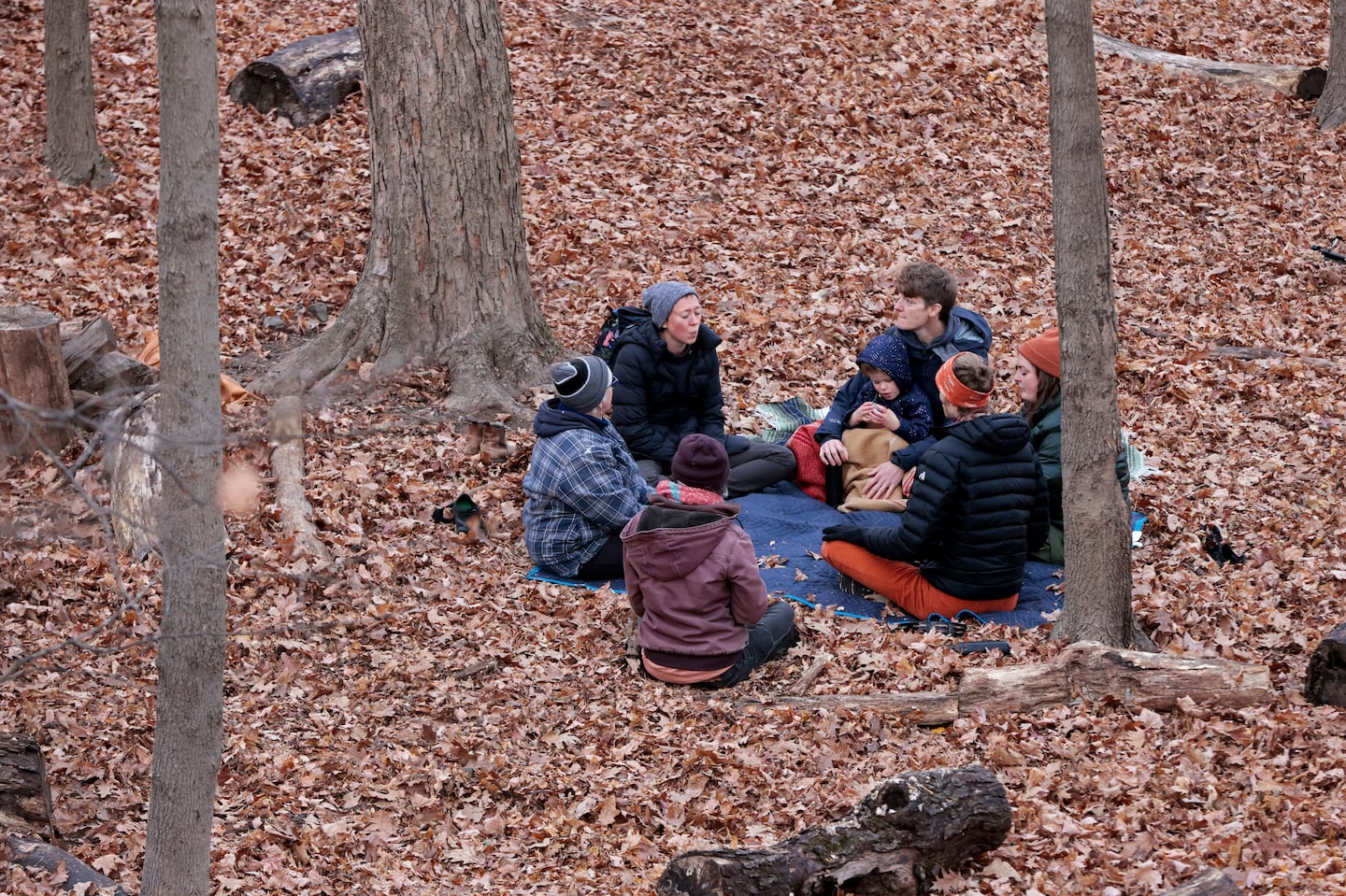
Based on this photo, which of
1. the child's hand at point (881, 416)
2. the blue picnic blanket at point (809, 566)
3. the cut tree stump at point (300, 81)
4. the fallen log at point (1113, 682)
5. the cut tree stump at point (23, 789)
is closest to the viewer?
the cut tree stump at point (23, 789)

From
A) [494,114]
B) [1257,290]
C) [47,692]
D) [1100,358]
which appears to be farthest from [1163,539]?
[47,692]

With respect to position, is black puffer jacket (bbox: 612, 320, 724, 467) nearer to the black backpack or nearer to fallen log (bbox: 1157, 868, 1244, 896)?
the black backpack

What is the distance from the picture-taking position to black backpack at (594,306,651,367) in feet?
25.8

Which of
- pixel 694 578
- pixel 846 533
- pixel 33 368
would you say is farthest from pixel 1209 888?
pixel 33 368

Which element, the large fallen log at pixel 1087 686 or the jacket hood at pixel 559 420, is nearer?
the large fallen log at pixel 1087 686

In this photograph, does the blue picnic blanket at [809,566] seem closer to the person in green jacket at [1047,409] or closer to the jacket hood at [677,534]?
the person in green jacket at [1047,409]

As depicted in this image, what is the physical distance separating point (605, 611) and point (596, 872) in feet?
6.55

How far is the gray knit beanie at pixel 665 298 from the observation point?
750 cm

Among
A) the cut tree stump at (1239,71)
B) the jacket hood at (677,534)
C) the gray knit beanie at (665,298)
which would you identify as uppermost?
the cut tree stump at (1239,71)

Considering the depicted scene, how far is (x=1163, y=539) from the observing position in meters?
7.00

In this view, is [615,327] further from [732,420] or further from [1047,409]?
Result: [1047,409]

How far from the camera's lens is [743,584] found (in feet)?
18.7

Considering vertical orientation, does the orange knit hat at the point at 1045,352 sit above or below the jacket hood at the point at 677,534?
above

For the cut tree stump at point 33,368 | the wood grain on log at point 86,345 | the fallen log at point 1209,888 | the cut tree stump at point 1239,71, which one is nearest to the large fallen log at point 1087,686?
the fallen log at point 1209,888
